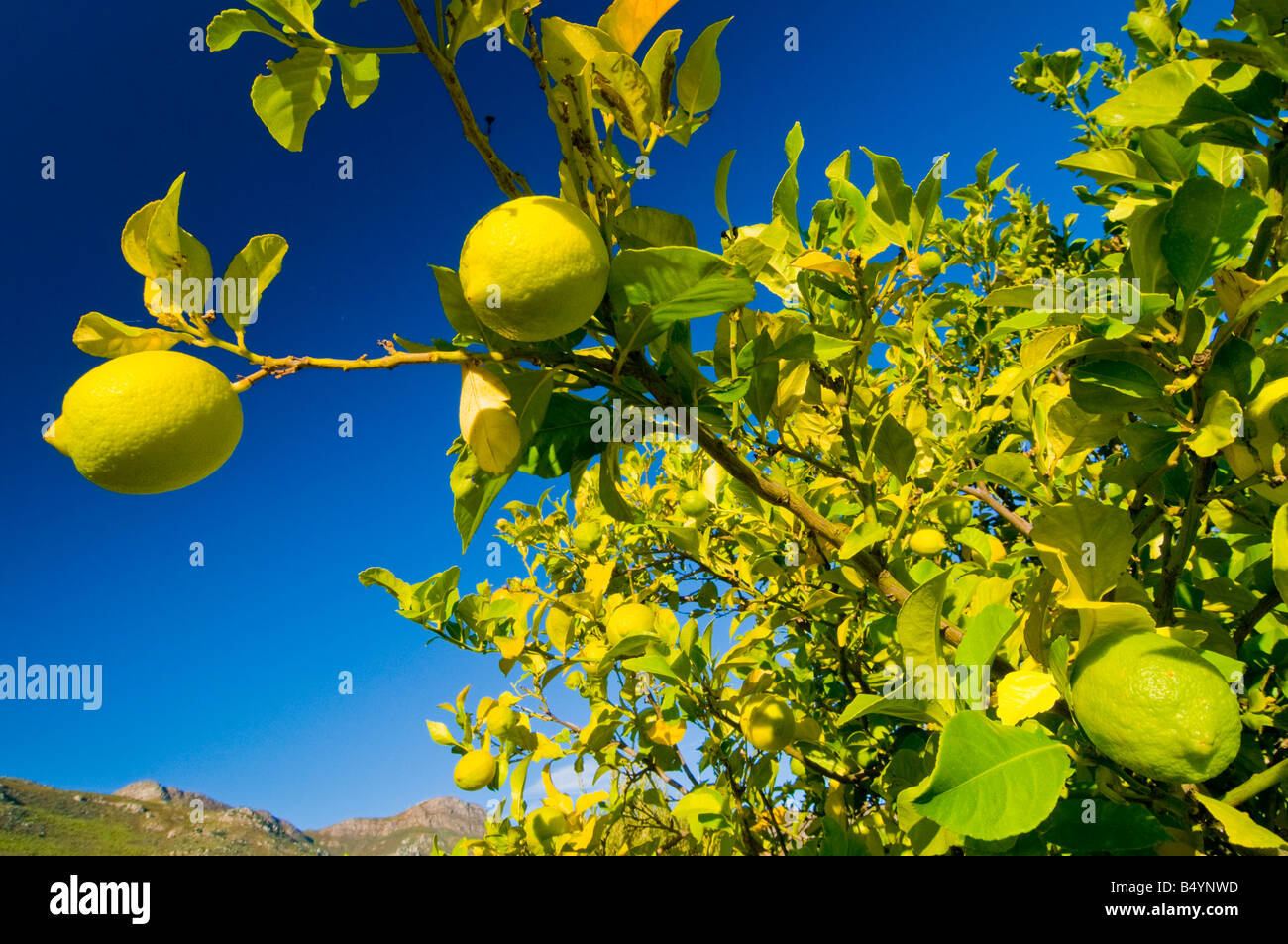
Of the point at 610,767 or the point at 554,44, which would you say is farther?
the point at 610,767

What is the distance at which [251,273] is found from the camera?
82 centimetres

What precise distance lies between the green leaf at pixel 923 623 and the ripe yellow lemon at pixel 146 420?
78cm

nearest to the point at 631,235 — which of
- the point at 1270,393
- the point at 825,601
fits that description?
the point at 1270,393

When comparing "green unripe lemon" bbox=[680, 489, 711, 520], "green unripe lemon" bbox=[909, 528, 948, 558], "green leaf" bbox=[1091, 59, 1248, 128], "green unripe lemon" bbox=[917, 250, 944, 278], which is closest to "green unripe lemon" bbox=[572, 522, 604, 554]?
"green unripe lemon" bbox=[680, 489, 711, 520]

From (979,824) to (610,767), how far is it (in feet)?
4.28

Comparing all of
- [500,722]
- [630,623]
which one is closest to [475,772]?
[500,722]

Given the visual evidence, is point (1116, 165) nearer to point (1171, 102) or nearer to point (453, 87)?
point (1171, 102)

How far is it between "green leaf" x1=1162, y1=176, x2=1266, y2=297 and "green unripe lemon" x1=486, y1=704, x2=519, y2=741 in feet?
5.37

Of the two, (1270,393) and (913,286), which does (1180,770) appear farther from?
(913,286)

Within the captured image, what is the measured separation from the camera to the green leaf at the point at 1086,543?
887 millimetres

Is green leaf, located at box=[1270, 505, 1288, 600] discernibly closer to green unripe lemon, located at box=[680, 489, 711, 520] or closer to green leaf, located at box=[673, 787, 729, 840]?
green leaf, located at box=[673, 787, 729, 840]

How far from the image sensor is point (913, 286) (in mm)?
1396

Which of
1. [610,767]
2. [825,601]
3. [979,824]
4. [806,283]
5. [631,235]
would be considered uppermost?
[806,283]

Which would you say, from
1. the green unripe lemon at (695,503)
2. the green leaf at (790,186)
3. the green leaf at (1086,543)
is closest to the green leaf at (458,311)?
the green leaf at (790,186)
